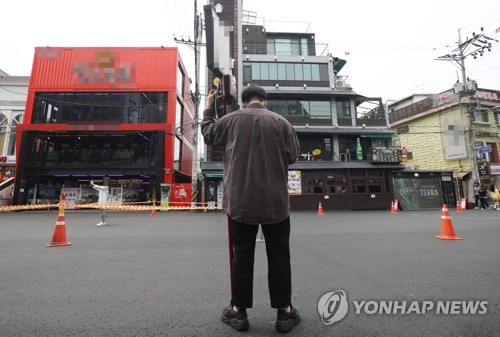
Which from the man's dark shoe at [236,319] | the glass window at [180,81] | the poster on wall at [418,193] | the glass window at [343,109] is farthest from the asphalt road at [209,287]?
the glass window at [180,81]

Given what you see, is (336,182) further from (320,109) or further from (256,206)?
(256,206)

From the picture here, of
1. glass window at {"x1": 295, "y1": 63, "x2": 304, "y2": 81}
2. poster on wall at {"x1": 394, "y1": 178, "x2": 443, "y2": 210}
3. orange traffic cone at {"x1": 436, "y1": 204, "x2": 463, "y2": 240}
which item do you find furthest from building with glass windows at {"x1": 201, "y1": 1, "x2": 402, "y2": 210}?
orange traffic cone at {"x1": 436, "y1": 204, "x2": 463, "y2": 240}

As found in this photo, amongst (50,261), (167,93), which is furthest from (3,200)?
(50,261)

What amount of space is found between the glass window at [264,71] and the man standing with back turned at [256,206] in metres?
21.5

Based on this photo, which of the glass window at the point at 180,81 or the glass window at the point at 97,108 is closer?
the glass window at the point at 97,108

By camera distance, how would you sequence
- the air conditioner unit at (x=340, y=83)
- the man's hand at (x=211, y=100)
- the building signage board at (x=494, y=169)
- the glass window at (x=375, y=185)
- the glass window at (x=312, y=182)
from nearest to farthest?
the man's hand at (x=211, y=100)
the glass window at (x=312, y=182)
the glass window at (x=375, y=185)
the building signage board at (x=494, y=169)
the air conditioner unit at (x=340, y=83)

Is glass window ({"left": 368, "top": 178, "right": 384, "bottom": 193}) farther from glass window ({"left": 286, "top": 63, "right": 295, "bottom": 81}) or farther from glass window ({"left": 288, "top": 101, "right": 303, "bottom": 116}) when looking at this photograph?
glass window ({"left": 286, "top": 63, "right": 295, "bottom": 81})

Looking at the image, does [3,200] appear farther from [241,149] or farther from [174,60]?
[241,149]

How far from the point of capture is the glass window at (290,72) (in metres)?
22.5

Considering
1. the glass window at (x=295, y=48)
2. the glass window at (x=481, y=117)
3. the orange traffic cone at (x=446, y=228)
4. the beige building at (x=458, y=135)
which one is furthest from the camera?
the glass window at (x=481, y=117)

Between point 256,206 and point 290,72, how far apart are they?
22630mm

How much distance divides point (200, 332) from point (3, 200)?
25.5 meters

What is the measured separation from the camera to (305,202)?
19.5m

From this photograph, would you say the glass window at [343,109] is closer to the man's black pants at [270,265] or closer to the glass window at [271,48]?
the glass window at [271,48]
